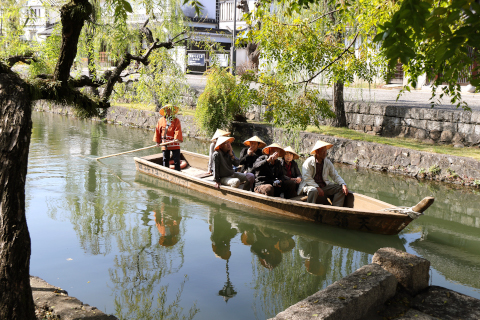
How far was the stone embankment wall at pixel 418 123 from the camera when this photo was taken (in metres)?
Result: 10.8

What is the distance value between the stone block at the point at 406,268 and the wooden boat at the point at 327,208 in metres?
1.70

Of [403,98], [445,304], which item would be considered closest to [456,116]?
[403,98]

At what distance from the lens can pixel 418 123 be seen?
11.7 meters

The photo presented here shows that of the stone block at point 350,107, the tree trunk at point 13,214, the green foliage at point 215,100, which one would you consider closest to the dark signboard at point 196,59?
the green foliage at point 215,100

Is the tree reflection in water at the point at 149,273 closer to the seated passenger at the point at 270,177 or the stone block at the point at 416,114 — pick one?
the seated passenger at the point at 270,177

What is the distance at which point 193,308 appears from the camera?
174 inches

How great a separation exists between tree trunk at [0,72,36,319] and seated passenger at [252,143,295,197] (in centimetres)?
471

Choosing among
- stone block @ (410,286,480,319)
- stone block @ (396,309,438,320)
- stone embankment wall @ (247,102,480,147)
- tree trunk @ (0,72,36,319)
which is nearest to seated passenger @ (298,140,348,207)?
stone block @ (410,286,480,319)

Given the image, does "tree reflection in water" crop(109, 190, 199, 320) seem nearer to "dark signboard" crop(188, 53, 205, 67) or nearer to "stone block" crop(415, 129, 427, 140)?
"stone block" crop(415, 129, 427, 140)

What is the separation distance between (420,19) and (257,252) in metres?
4.27

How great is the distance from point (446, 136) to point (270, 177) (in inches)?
237

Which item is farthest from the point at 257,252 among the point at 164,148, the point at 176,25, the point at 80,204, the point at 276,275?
the point at 176,25

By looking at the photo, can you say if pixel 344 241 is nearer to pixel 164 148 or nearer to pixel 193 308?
pixel 193 308

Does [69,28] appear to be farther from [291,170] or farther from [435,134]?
[435,134]
